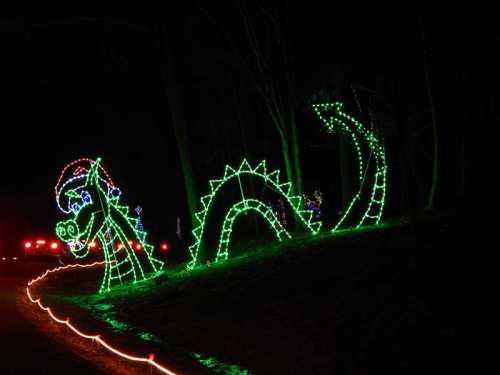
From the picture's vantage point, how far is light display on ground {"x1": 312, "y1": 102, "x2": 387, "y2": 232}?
1814cm

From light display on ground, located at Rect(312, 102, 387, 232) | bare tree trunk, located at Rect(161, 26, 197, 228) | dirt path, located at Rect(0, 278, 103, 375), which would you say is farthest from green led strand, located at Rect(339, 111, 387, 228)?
dirt path, located at Rect(0, 278, 103, 375)

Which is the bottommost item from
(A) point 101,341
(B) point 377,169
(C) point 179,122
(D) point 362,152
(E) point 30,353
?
(A) point 101,341

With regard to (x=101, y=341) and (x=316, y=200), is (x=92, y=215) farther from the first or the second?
(x=316, y=200)

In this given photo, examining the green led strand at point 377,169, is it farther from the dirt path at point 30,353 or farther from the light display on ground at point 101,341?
the dirt path at point 30,353

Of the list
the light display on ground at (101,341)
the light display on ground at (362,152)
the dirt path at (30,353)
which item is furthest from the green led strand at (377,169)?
the dirt path at (30,353)

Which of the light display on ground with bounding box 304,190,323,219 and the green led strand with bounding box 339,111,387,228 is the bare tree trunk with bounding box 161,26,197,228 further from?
the light display on ground with bounding box 304,190,323,219

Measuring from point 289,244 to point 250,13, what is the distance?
8.63 metres

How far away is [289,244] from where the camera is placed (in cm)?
1725

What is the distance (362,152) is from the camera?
2005 cm

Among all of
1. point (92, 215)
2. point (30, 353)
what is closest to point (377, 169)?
point (92, 215)

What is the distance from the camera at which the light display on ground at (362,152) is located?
18141 millimetres

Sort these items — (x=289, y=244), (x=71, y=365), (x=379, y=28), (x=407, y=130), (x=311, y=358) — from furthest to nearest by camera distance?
(x=407, y=130) → (x=379, y=28) → (x=289, y=244) → (x=71, y=365) → (x=311, y=358)

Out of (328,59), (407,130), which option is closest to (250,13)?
(328,59)

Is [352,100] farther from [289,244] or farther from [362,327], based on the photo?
[362,327]
